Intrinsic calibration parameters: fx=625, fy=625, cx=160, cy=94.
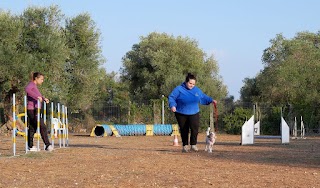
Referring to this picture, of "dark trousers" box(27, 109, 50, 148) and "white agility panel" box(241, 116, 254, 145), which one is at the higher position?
"dark trousers" box(27, 109, 50, 148)

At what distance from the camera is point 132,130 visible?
3472 centimetres

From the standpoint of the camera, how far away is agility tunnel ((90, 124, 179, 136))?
33.5 metres

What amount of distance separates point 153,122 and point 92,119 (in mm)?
4674

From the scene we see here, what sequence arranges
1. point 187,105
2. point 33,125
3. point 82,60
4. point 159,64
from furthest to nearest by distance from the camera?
point 159,64 < point 82,60 < point 187,105 < point 33,125

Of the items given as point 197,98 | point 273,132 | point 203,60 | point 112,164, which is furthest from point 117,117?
point 112,164

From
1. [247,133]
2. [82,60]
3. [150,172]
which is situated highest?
[82,60]

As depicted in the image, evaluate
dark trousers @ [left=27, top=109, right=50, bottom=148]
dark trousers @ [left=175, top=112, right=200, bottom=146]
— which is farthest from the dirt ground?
dark trousers @ [left=175, top=112, right=200, bottom=146]

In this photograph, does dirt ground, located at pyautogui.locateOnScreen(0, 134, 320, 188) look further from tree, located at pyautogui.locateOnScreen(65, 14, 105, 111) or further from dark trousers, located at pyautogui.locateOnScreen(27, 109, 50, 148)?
tree, located at pyautogui.locateOnScreen(65, 14, 105, 111)

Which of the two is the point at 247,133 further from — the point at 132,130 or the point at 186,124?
the point at 132,130

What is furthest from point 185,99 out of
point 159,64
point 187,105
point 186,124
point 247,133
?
point 159,64

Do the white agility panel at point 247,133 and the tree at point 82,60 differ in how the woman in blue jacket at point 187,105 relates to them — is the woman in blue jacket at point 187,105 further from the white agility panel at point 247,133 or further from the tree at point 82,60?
the tree at point 82,60

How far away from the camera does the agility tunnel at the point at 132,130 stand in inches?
1318

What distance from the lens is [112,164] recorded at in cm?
1052

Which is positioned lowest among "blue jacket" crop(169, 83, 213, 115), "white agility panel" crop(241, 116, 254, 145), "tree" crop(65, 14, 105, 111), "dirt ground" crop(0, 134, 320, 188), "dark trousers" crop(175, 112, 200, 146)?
"dirt ground" crop(0, 134, 320, 188)
